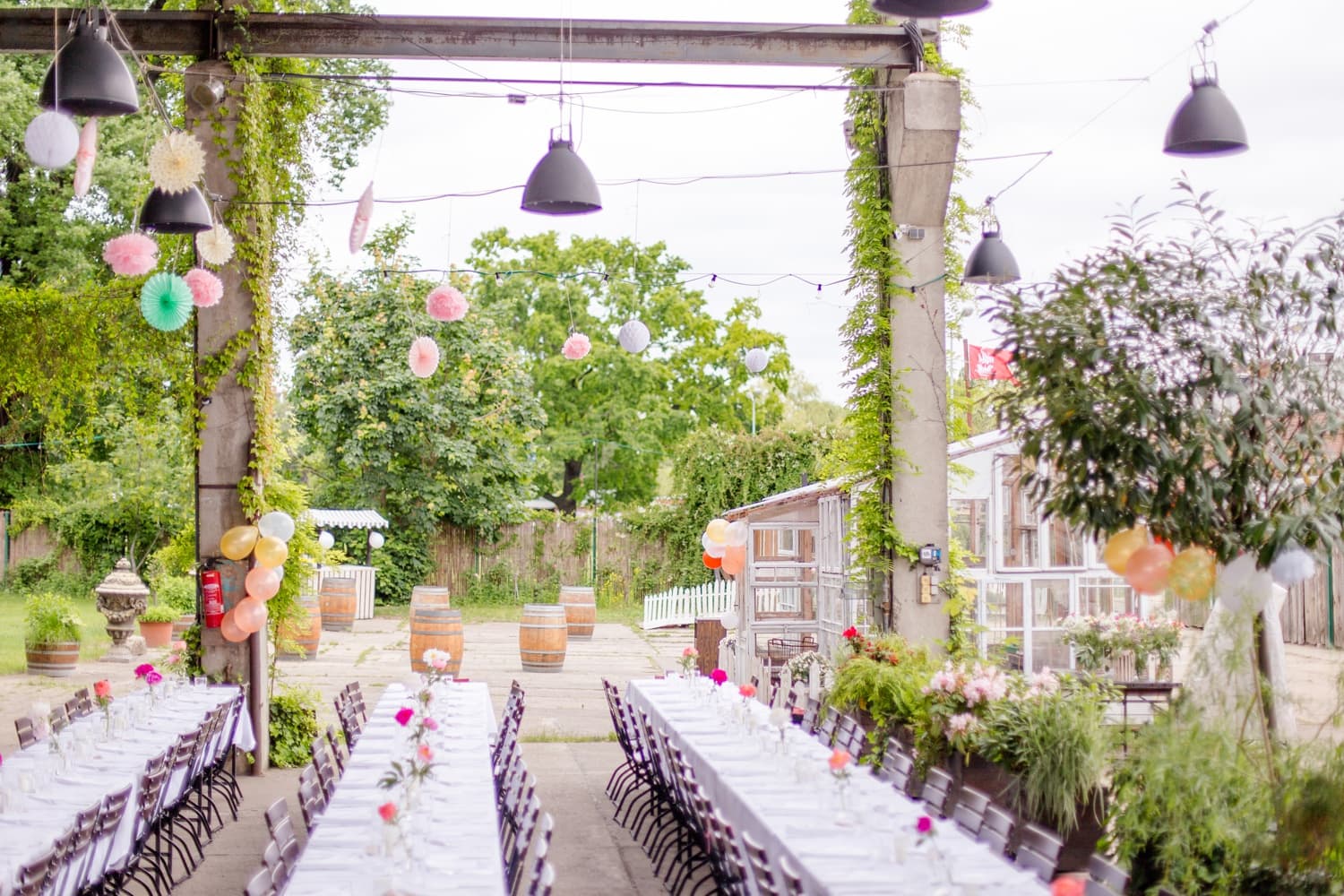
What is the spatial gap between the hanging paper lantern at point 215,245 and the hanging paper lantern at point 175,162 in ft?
4.83

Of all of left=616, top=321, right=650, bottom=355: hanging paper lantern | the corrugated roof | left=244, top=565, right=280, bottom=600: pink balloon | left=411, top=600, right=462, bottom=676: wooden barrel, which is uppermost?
left=616, top=321, right=650, bottom=355: hanging paper lantern

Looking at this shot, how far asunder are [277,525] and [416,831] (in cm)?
508

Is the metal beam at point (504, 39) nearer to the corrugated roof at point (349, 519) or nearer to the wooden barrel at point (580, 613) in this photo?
the wooden barrel at point (580, 613)

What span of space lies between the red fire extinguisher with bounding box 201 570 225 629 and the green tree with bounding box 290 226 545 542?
14060 mm

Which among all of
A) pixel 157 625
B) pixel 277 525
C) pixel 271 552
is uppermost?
pixel 277 525

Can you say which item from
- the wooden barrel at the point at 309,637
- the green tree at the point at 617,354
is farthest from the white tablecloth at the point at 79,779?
the green tree at the point at 617,354

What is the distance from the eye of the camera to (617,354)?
31.9m

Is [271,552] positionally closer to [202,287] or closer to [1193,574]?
[202,287]

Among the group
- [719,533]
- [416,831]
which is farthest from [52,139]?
[719,533]

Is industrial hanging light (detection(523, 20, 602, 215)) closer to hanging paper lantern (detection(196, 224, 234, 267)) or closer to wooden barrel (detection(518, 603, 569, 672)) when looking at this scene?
hanging paper lantern (detection(196, 224, 234, 267))

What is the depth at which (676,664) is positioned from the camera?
17.0 meters

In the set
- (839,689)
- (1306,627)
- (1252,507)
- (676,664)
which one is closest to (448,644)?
(676,664)

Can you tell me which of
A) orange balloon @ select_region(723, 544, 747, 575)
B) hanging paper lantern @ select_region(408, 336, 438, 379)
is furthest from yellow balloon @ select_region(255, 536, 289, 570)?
orange balloon @ select_region(723, 544, 747, 575)

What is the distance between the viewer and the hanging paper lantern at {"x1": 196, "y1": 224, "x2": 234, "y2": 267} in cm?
907
